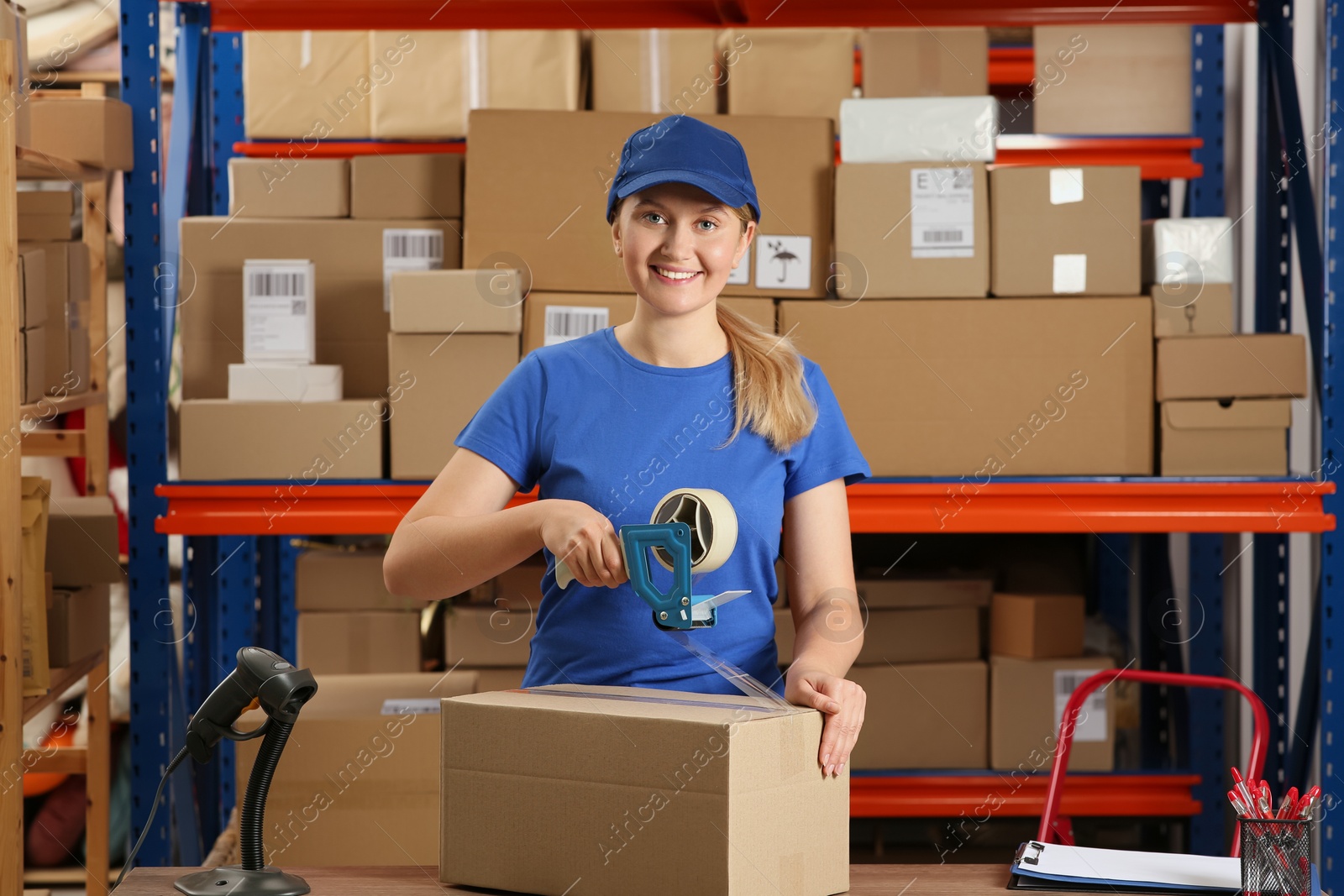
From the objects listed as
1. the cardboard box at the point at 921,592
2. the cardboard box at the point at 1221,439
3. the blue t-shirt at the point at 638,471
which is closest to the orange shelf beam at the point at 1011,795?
the cardboard box at the point at 921,592

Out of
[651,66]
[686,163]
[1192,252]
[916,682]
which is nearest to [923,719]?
[916,682]

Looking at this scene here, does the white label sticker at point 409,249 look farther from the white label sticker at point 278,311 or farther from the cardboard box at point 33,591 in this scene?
the cardboard box at point 33,591

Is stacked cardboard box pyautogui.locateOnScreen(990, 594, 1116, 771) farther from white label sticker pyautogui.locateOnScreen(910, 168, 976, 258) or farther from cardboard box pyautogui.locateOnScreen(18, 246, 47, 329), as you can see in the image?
cardboard box pyautogui.locateOnScreen(18, 246, 47, 329)

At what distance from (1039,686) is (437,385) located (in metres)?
1.53

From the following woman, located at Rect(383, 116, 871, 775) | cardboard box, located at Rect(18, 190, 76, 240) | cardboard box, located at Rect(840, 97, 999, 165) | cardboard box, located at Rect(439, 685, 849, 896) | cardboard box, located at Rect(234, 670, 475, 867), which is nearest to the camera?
cardboard box, located at Rect(439, 685, 849, 896)

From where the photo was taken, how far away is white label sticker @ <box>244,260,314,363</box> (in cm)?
255

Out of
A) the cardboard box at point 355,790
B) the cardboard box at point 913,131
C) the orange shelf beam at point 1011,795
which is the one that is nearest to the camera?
the cardboard box at point 355,790

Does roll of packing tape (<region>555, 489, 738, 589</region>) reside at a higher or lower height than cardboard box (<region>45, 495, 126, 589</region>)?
higher

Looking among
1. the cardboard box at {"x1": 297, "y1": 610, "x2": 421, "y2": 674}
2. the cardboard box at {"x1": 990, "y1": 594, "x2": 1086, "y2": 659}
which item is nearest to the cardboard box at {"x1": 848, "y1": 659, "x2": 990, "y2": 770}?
the cardboard box at {"x1": 990, "y1": 594, "x2": 1086, "y2": 659}

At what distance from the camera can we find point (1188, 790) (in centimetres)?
292

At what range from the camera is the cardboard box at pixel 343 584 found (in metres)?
2.87

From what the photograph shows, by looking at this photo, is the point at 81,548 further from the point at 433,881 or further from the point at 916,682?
the point at 916,682

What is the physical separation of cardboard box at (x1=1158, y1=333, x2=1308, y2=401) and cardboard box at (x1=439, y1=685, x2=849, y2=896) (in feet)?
5.08

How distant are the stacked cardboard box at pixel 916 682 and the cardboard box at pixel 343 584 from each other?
0.94 m
